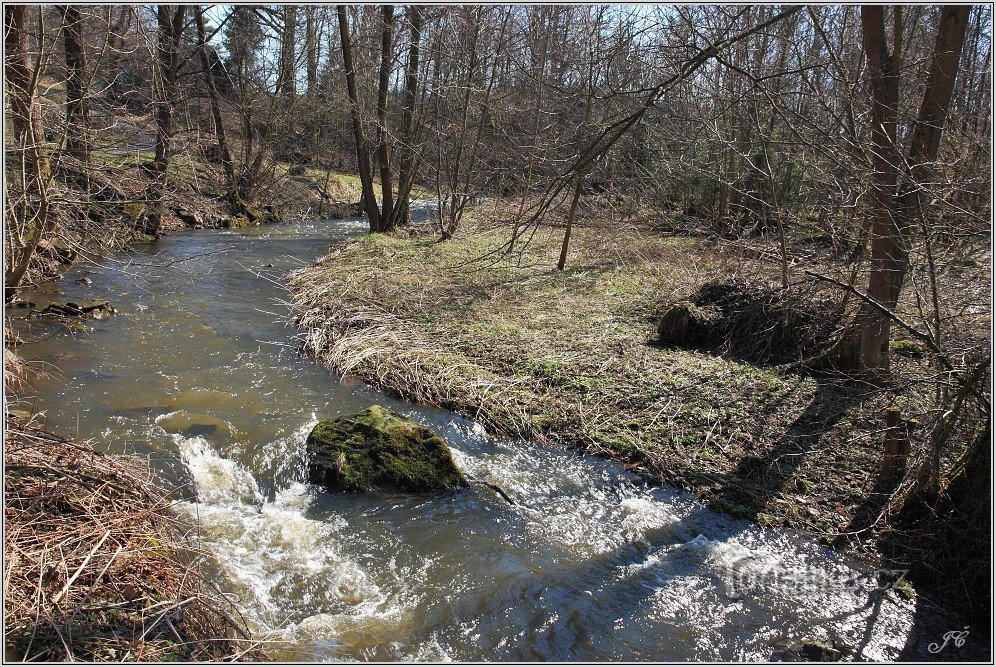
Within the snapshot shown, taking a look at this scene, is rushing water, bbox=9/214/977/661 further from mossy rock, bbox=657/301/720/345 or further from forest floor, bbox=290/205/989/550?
mossy rock, bbox=657/301/720/345

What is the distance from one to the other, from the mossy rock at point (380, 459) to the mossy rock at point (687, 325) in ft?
13.1

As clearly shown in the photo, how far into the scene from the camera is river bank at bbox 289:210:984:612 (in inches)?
230

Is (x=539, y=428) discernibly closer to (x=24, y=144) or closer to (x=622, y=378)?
(x=622, y=378)

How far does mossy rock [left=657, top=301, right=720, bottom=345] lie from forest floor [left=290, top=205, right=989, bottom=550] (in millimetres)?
273

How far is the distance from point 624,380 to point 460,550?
3.43 metres

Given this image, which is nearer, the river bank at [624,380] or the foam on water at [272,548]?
the foam on water at [272,548]

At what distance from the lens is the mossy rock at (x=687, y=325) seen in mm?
8727

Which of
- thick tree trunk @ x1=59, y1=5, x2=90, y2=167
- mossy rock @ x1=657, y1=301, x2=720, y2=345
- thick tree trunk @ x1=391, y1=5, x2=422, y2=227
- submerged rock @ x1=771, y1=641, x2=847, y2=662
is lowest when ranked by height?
submerged rock @ x1=771, y1=641, x2=847, y2=662

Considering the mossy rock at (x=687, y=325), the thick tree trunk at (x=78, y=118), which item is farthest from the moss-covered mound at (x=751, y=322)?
the thick tree trunk at (x=78, y=118)

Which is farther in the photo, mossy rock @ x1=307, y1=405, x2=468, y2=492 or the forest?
mossy rock @ x1=307, y1=405, x2=468, y2=492

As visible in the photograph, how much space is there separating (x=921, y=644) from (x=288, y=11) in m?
21.3

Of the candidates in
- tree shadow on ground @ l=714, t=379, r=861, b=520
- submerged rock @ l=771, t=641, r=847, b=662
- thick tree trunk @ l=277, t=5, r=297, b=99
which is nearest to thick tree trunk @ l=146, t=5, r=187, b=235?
thick tree trunk @ l=277, t=5, r=297, b=99

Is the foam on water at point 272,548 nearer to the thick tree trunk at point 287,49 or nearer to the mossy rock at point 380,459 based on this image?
the mossy rock at point 380,459

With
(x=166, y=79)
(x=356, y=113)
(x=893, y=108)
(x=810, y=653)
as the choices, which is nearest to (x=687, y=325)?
(x=893, y=108)
